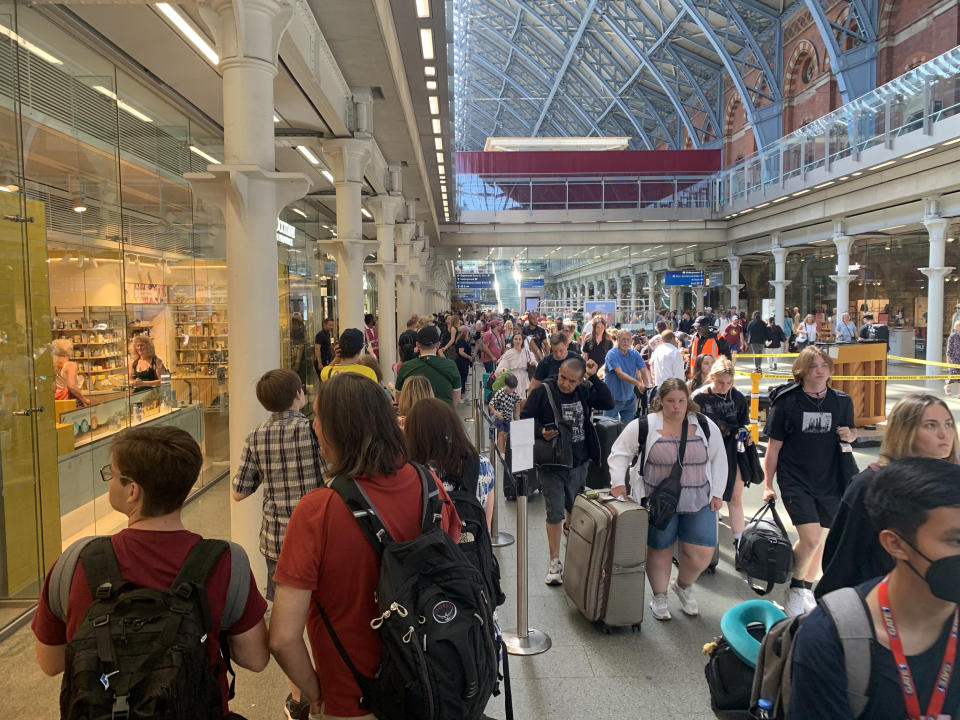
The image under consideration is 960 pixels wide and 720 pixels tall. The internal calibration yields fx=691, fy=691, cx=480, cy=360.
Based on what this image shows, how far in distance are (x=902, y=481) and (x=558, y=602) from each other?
373 cm

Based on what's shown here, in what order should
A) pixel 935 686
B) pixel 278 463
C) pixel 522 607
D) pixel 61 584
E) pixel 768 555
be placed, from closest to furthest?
pixel 935 686 < pixel 61 584 < pixel 278 463 < pixel 768 555 < pixel 522 607

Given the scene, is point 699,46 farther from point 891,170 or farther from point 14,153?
point 14,153

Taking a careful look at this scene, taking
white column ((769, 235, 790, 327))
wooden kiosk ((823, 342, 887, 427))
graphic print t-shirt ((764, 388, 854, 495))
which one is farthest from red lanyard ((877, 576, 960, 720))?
white column ((769, 235, 790, 327))

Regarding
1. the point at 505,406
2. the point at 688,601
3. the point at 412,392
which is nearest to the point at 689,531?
the point at 688,601

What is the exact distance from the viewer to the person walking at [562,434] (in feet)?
17.5

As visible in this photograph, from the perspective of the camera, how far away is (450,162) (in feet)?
52.9

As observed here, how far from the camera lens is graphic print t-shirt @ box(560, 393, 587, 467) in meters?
5.37

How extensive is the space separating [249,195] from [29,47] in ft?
7.29

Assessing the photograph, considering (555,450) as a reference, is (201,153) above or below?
above

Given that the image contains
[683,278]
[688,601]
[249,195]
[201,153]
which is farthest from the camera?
[683,278]

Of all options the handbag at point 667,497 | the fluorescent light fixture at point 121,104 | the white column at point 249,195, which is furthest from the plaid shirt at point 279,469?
the fluorescent light fixture at point 121,104

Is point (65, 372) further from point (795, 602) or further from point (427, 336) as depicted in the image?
point (795, 602)

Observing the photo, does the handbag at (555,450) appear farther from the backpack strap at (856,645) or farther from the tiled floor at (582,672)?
the backpack strap at (856,645)

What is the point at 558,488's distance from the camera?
5371 mm
